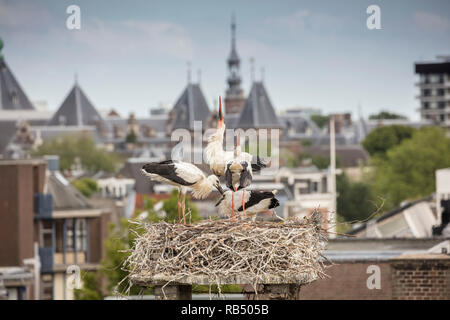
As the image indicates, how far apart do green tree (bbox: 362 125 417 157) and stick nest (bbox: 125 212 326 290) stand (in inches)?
6057

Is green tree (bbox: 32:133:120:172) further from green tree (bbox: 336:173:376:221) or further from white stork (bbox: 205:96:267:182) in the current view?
white stork (bbox: 205:96:267:182)

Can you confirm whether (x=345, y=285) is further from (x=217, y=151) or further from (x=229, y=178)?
(x=217, y=151)

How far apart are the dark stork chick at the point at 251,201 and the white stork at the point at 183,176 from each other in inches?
26.3

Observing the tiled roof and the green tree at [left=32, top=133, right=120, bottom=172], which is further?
the green tree at [left=32, top=133, right=120, bottom=172]

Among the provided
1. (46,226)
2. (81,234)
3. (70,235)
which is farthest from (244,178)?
(81,234)

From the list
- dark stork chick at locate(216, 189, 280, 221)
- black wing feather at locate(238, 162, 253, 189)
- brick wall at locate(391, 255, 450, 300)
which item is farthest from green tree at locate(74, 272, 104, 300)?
black wing feather at locate(238, 162, 253, 189)

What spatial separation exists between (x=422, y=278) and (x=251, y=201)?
21.7 feet

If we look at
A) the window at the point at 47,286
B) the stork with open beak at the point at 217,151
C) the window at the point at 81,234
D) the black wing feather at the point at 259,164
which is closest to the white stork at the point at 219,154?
the stork with open beak at the point at 217,151

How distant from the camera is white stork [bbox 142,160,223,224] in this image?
43.8 ft

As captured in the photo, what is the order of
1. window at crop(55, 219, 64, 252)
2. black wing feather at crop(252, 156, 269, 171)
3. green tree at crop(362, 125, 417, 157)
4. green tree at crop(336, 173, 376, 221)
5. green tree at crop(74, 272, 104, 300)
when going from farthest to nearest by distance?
green tree at crop(362, 125, 417, 157) < green tree at crop(336, 173, 376, 221) < window at crop(55, 219, 64, 252) < green tree at crop(74, 272, 104, 300) < black wing feather at crop(252, 156, 269, 171)

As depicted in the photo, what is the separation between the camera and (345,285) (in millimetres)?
24391

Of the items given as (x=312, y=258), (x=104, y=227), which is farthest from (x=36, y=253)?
(x=312, y=258)
